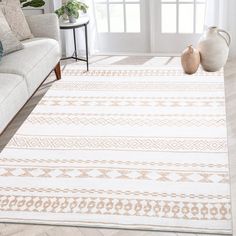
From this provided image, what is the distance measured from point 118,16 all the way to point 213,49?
1.29 m

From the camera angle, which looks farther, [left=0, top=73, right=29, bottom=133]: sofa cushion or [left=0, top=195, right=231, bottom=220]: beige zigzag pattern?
[left=0, top=73, right=29, bottom=133]: sofa cushion

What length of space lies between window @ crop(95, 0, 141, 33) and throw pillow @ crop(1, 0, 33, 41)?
1.17m

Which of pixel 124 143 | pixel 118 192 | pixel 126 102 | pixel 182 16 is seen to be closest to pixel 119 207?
pixel 118 192

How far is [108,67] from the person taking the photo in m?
5.40

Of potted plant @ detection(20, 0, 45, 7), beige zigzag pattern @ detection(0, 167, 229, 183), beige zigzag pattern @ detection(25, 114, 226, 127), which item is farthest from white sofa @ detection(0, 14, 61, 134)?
potted plant @ detection(20, 0, 45, 7)

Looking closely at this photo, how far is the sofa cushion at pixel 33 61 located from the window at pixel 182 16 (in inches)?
54.1

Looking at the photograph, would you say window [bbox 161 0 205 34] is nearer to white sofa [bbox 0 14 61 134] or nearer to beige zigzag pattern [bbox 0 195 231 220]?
white sofa [bbox 0 14 61 134]

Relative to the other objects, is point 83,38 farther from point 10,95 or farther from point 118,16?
point 10,95

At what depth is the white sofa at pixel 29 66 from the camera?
3.72 metres

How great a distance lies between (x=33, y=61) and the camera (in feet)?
14.0

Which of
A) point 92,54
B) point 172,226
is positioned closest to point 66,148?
point 172,226

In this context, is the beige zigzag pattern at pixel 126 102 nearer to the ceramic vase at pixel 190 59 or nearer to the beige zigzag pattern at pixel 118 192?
the ceramic vase at pixel 190 59

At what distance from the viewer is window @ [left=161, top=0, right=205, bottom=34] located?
5527 millimetres

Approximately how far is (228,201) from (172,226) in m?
0.39
